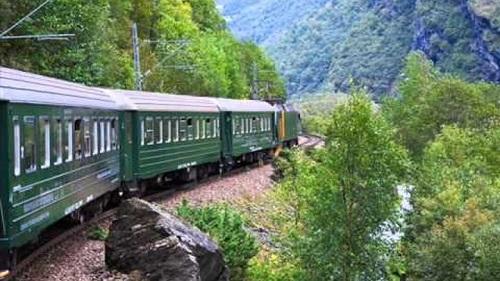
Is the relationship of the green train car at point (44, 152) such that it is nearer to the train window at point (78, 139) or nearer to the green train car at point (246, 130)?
the train window at point (78, 139)

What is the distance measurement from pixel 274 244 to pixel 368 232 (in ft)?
13.6

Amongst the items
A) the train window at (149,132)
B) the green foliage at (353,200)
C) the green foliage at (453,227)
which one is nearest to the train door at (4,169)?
the green foliage at (353,200)

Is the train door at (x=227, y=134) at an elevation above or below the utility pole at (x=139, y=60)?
below

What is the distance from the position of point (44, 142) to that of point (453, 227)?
52.5 feet

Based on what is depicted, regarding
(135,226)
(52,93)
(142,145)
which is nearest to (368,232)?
(142,145)

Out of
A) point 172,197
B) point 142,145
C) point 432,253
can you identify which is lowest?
point 432,253

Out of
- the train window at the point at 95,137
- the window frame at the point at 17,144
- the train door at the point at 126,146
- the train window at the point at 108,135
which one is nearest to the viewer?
the window frame at the point at 17,144

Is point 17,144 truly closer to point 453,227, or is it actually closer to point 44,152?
point 44,152

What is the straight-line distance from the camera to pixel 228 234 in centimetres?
1836

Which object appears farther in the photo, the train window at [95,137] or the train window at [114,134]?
the train window at [114,134]

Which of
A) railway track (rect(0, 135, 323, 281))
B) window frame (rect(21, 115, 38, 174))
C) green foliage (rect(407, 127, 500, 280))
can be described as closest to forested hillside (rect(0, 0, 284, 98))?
railway track (rect(0, 135, 323, 281))

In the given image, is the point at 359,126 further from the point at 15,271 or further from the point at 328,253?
the point at 15,271

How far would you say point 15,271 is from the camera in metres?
13.4

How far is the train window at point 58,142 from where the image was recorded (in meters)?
14.2
